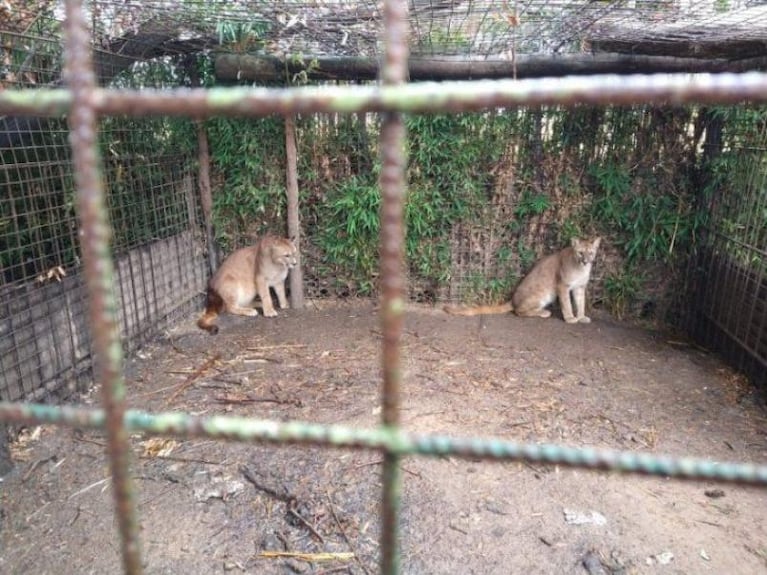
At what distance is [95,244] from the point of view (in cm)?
95

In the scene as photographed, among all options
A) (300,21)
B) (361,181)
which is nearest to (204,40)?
(300,21)

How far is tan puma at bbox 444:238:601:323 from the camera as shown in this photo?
6.41 meters

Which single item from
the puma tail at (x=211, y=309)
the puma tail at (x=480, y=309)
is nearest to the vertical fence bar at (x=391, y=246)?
the puma tail at (x=211, y=309)

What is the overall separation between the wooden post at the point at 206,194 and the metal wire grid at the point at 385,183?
5.99 meters

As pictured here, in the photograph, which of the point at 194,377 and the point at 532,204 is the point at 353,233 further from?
the point at 194,377

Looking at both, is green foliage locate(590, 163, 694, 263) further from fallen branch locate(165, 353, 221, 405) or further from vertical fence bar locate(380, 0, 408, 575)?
vertical fence bar locate(380, 0, 408, 575)

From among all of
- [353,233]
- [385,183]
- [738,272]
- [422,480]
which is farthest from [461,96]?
[353,233]

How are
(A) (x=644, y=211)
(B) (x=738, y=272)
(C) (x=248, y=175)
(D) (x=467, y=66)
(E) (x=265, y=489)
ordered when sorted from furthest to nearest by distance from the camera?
(C) (x=248, y=175) < (A) (x=644, y=211) < (D) (x=467, y=66) < (B) (x=738, y=272) < (E) (x=265, y=489)

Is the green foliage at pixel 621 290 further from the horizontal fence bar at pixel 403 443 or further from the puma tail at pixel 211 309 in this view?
the horizontal fence bar at pixel 403 443

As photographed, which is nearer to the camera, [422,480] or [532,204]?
[422,480]

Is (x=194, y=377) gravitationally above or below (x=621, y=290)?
below

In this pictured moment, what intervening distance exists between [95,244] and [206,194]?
246 inches

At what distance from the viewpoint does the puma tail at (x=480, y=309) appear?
6891 millimetres

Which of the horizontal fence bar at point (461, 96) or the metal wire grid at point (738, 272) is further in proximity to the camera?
the metal wire grid at point (738, 272)
